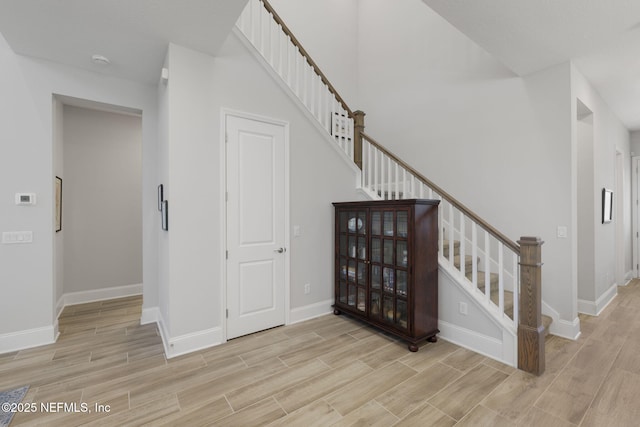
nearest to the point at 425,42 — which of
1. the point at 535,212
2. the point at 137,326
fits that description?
the point at 535,212

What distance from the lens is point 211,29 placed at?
8.27 ft

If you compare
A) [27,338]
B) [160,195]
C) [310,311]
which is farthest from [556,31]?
[27,338]

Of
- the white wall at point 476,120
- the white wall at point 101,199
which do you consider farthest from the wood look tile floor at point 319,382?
the white wall at point 101,199

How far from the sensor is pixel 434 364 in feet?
8.39

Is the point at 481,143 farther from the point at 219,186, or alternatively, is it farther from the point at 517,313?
the point at 219,186

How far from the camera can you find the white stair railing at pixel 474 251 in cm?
267

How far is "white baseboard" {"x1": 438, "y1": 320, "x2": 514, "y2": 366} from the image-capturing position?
2.61m

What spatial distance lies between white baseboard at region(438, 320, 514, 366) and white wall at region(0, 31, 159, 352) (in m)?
4.01

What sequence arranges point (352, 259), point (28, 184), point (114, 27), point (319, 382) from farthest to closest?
1. point (352, 259)
2. point (28, 184)
3. point (114, 27)
4. point (319, 382)

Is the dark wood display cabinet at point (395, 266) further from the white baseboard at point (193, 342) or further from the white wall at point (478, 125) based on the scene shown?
the white baseboard at point (193, 342)

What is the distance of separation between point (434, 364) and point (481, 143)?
2787 millimetres

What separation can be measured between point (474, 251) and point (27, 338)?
4.42m

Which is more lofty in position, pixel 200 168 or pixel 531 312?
pixel 200 168

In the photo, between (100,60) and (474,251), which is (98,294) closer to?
(100,60)
